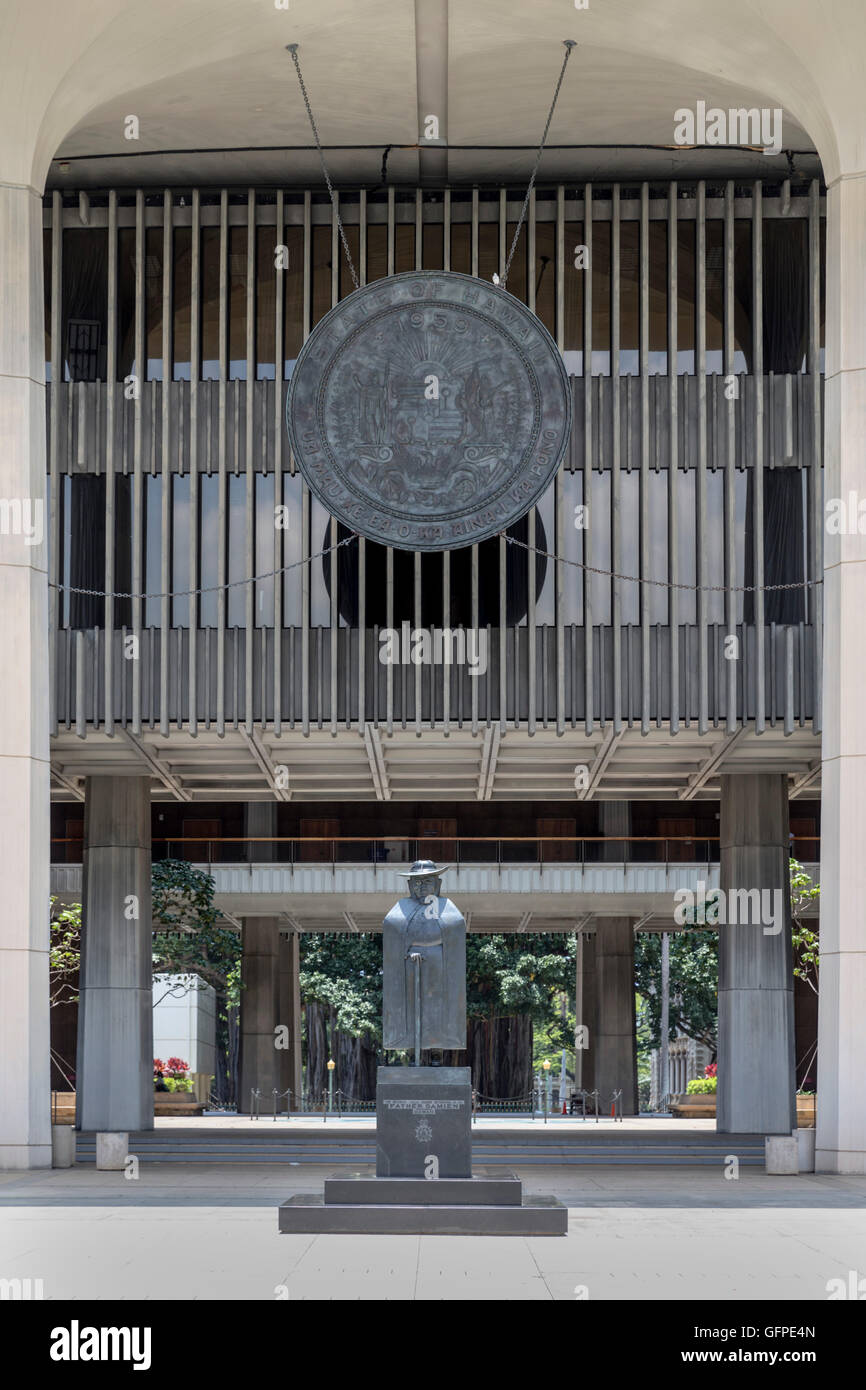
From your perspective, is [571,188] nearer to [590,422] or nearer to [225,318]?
[590,422]

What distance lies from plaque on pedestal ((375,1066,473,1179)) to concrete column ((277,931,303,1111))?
34349mm

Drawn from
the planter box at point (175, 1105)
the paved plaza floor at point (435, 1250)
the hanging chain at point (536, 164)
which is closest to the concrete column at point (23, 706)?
the paved plaza floor at point (435, 1250)

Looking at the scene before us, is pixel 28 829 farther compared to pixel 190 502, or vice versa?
pixel 190 502

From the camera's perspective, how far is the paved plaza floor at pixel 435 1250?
36.8 feet

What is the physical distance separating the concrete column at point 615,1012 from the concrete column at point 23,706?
2637 centimetres

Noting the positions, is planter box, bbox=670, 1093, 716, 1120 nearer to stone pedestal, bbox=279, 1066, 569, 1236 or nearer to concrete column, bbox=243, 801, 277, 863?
concrete column, bbox=243, 801, 277, 863

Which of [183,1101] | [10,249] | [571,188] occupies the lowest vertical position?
[183,1101]

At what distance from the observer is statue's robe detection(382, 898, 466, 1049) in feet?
56.4

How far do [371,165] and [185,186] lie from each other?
3.11m

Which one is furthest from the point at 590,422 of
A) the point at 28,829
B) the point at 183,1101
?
the point at 183,1101

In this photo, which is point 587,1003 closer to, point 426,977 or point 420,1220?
point 426,977

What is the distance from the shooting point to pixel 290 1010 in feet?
170

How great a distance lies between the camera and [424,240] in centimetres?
2825

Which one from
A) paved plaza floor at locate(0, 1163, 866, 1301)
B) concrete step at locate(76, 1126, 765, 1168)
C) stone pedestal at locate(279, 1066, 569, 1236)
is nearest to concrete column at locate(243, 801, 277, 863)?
concrete step at locate(76, 1126, 765, 1168)
